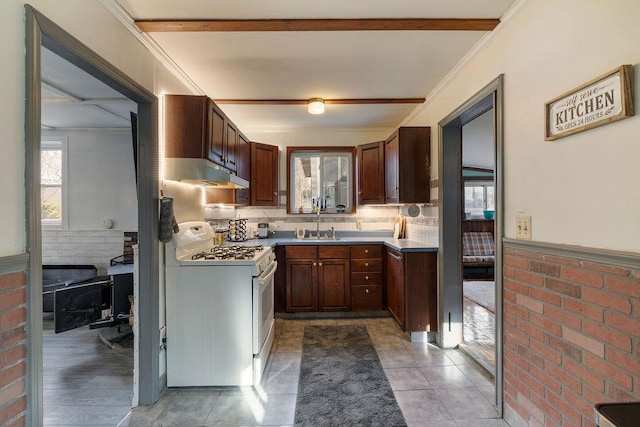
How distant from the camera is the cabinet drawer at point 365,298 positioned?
3.50 meters

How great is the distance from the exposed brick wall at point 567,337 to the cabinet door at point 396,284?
1.19 meters

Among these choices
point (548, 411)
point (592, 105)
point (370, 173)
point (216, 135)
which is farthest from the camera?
point (370, 173)

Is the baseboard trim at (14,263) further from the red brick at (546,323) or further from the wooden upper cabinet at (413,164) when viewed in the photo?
the wooden upper cabinet at (413,164)

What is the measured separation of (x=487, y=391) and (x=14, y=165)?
2.93m

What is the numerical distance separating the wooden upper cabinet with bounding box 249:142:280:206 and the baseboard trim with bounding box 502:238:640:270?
282cm

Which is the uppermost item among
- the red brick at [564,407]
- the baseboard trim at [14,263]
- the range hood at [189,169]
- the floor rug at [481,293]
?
the range hood at [189,169]

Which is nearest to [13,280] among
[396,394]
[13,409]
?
[13,409]

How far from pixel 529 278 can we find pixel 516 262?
0.40 feet

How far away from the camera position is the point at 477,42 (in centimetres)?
203

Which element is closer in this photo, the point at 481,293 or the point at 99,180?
the point at 99,180

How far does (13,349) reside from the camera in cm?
109

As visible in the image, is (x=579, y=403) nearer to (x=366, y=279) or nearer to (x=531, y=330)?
(x=531, y=330)

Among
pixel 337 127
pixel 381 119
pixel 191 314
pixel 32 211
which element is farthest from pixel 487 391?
pixel 337 127

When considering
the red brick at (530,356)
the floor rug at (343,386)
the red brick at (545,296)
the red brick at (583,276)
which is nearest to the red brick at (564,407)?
the red brick at (530,356)
